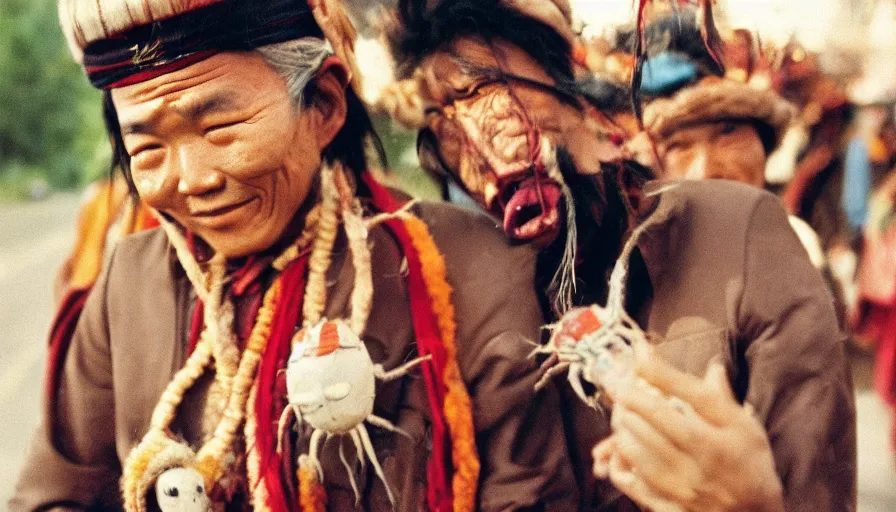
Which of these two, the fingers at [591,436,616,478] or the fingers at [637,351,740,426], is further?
the fingers at [591,436,616,478]

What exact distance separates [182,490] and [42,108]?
68 cm

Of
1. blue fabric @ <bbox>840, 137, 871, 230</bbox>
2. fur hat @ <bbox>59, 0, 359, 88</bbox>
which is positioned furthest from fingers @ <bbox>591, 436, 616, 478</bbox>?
blue fabric @ <bbox>840, 137, 871, 230</bbox>

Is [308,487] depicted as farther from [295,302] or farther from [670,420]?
[670,420]

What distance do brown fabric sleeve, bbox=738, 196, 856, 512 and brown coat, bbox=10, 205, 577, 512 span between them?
23 centimetres

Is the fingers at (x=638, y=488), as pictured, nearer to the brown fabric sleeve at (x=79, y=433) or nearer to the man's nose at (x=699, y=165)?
the man's nose at (x=699, y=165)

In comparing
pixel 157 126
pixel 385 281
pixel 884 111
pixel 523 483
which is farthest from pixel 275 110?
pixel 884 111

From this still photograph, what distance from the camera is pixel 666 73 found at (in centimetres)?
99

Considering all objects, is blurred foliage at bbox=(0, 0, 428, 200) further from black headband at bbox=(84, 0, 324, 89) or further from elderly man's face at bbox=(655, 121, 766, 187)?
elderly man's face at bbox=(655, 121, 766, 187)

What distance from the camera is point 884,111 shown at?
143cm

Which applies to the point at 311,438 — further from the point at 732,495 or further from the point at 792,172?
the point at 792,172

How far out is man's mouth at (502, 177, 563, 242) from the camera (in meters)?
0.96

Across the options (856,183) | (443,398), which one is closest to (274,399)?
(443,398)

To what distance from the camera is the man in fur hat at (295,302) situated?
3.08 ft

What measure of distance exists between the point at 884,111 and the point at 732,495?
0.88m
